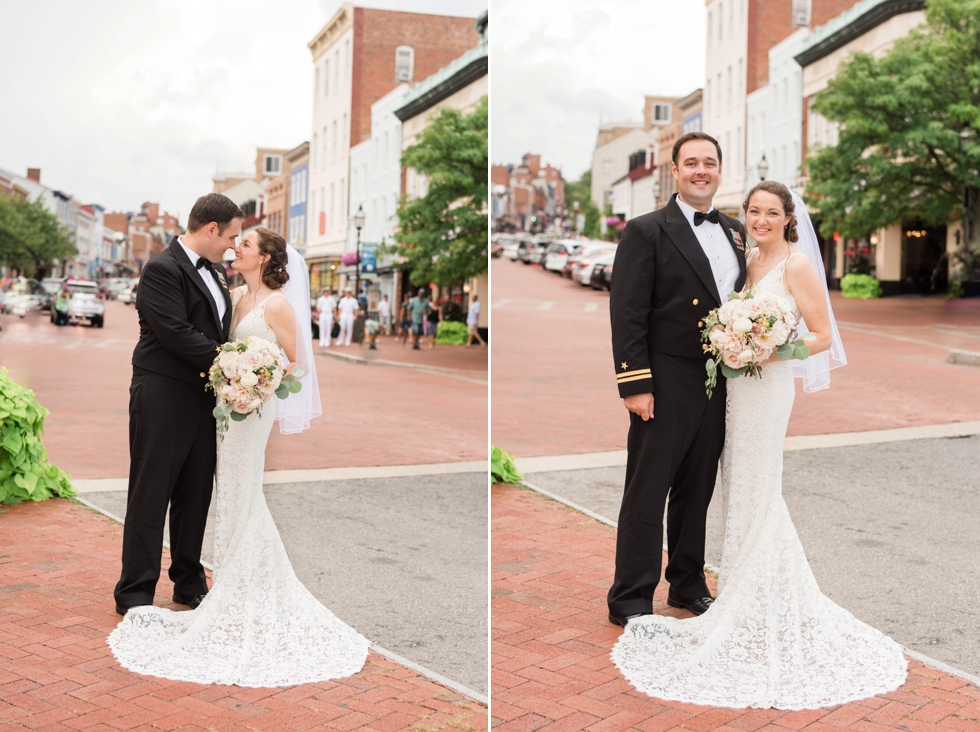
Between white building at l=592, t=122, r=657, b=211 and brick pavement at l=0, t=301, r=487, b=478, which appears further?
white building at l=592, t=122, r=657, b=211

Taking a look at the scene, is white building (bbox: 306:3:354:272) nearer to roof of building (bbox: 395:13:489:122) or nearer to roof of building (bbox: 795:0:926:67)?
roof of building (bbox: 395:13:489:122)

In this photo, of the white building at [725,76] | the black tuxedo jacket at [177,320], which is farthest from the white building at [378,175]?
the black tuxedo jacket at [177,320]

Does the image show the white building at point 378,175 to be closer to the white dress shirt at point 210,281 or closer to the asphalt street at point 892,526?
the asphalt street at point 892,526

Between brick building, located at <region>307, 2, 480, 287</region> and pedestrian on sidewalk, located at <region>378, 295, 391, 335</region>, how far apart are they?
7956 mm

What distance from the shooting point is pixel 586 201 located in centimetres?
9044

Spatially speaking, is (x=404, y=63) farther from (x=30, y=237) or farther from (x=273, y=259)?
(x=273, y=259)

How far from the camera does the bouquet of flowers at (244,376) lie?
4.51 m

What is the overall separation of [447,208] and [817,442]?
11.8 metres

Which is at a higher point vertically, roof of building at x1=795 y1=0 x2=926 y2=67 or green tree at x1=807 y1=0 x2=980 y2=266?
roof of building at x1=795 y1=0 x2=926 y2=67

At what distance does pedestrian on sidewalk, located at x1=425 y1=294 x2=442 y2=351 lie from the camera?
835 inches

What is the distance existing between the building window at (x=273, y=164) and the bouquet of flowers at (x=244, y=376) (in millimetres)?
2620

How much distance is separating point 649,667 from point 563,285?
105ft

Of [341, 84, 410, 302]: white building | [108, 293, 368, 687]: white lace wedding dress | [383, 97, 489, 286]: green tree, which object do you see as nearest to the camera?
[108, 293, 368, 687]: white lace wedding dress

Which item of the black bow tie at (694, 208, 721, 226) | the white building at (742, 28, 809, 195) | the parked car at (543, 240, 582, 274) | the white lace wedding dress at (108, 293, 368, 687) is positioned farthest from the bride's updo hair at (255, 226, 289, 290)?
the parked car at (543, 240, 582, 274)
